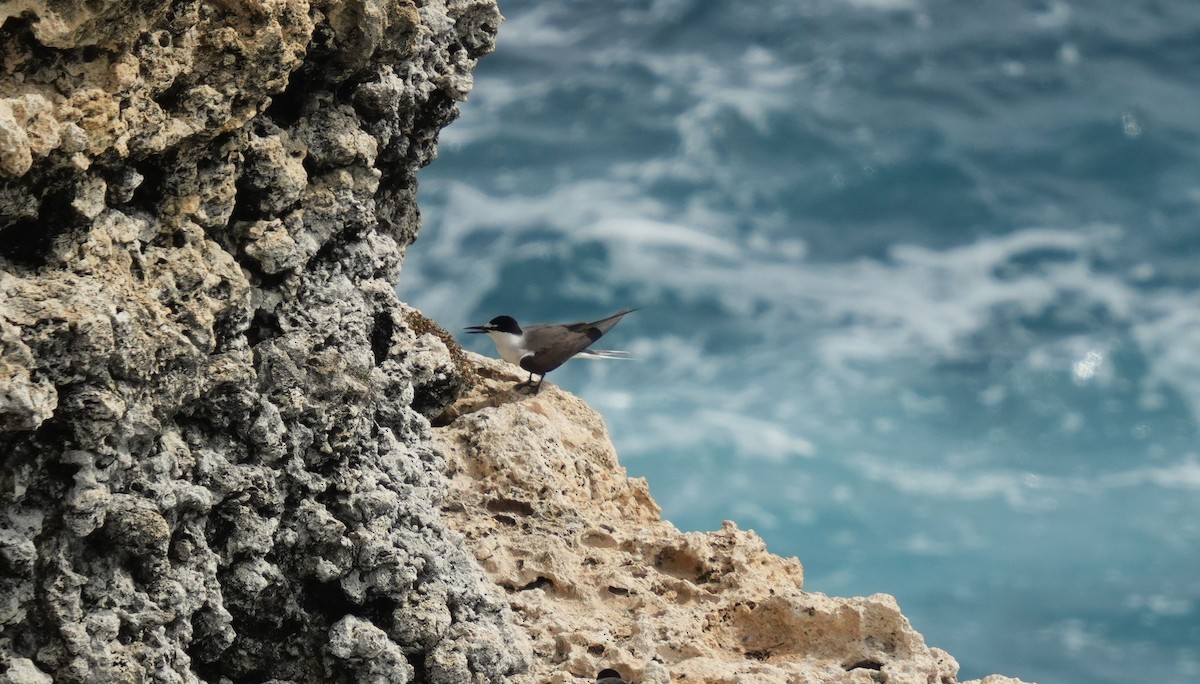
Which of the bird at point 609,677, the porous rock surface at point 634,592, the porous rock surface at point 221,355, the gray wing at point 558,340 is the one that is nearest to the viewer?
the porous rock surface at point 221,355

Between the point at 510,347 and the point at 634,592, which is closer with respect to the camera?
the point at 634,592

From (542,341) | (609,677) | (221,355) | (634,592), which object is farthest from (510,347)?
(221,355)

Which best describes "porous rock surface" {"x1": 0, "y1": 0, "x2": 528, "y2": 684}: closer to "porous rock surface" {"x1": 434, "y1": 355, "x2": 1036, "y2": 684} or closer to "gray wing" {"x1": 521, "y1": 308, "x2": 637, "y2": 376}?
"porous rock surface" {"x1": 434, "y1": 355, "x2": 1036, "y2": 684}

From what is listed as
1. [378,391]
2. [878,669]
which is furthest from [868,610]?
[378,391]

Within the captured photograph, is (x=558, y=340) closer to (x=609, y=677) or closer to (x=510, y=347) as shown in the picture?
(x=510, y=347)

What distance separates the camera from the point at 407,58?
7.70m

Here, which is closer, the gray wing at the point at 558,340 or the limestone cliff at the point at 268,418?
the limestone cliff at the point at 268,418

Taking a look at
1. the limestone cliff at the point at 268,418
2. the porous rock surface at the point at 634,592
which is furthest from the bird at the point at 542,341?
the limestone cliff at the point at 268,418

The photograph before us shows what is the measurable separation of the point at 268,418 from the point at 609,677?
3.05 m

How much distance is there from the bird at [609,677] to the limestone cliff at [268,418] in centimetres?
10

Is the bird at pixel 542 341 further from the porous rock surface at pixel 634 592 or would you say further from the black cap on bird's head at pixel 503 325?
the porous rock surface at pixel 634 592

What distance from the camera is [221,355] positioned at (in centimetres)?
636

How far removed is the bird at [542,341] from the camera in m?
12.5

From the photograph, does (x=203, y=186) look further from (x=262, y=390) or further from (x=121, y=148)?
(x=262, y=390)
